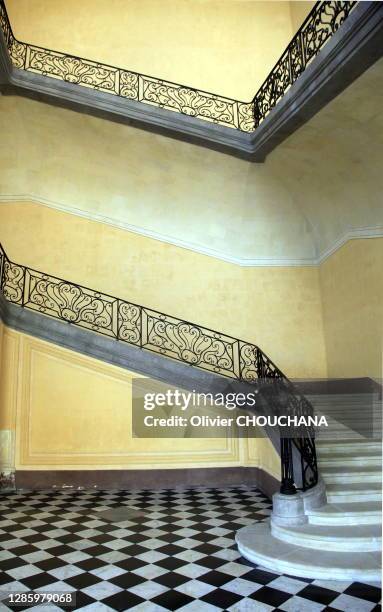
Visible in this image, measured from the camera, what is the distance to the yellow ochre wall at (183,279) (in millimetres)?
8695

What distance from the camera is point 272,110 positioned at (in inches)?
257

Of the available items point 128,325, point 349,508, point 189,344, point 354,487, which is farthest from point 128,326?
point 349,508

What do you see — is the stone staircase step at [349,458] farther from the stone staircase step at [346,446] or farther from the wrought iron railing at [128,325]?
the wrought iron railing at [128,325]

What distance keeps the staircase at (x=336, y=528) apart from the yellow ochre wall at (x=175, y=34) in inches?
290

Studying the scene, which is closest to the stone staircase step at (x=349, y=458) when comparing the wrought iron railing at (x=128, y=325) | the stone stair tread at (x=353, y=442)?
the stone stair tread at (x=353, y=442)

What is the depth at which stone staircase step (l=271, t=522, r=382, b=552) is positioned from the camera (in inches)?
149

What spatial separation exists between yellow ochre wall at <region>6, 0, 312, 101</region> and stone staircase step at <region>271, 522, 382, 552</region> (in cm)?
824

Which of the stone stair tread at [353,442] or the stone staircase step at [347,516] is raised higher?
the stone stair tread at [353,442]

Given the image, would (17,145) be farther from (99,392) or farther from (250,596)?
(250,596)

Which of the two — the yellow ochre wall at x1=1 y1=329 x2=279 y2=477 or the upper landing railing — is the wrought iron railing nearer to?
the yellow ochre wall at x1=1 y1=329 x2=279 y2=477

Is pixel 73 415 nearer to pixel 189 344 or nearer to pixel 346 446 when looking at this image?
pixel 189 344

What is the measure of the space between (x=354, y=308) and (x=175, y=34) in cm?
677

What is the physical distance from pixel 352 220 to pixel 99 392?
4.81 metres

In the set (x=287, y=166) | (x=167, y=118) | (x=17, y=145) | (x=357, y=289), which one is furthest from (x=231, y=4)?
(x=357, y=289)
